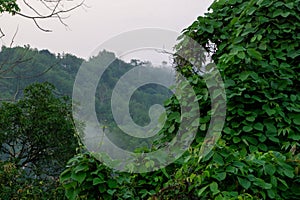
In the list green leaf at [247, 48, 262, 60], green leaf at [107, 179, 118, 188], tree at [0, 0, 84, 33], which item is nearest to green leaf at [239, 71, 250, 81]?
green leaf at [247, 48, 262, 60]

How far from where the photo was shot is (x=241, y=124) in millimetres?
2424

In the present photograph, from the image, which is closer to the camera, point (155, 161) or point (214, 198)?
point (214, 198)

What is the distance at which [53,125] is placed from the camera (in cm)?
589

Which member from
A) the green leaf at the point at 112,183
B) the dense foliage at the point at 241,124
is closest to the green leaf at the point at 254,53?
the dense foliage at the point at 241,124

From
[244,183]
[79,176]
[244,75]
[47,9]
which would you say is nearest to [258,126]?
[244,75]

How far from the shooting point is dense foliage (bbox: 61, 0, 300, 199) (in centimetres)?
178

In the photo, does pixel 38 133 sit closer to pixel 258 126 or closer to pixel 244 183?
pixel 258 126

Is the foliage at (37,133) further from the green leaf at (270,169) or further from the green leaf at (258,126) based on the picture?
the green leaf at (270,169)

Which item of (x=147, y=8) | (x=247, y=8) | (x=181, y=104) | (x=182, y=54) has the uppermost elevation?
(x=147, y=8)

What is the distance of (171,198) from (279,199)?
0.51m

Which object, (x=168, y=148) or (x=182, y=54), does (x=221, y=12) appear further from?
(x=168, y=148)

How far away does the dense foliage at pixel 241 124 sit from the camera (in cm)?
178

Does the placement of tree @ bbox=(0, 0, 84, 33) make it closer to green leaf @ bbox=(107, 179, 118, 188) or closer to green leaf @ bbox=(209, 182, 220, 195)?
green leaf @ bbox=(107, 179, 118, 188)

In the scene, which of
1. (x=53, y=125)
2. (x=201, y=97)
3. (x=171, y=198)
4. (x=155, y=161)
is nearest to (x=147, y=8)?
(x=201, y=97)
